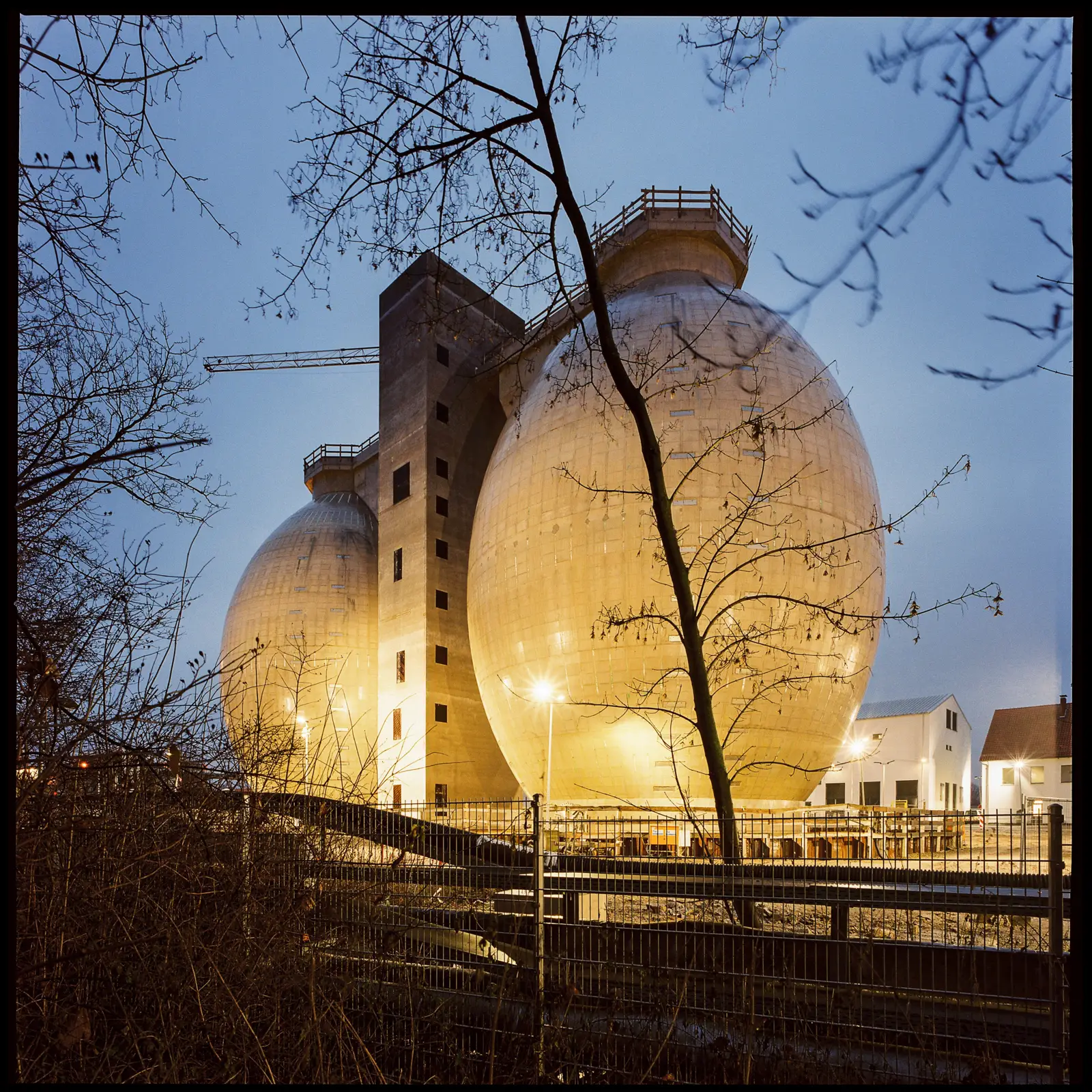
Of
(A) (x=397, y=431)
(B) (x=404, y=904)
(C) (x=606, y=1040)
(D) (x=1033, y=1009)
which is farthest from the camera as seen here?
(A) (x=397, y=431)

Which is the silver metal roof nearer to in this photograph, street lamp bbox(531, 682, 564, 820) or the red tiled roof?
the red tiled roof

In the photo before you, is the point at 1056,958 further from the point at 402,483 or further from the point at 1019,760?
the point at 1019,760

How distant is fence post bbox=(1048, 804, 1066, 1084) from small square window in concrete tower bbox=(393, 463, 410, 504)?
122ft

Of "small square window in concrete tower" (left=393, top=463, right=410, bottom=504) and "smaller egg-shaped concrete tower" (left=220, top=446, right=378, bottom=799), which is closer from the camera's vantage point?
"small square window in concrete tower" (left=393, top=463, right=410, bottom=504)

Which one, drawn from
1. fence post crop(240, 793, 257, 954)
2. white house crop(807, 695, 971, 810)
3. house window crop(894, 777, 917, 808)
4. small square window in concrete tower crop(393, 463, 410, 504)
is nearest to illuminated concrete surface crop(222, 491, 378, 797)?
small square window in concrete tower crop(393, 463, 410, 504)

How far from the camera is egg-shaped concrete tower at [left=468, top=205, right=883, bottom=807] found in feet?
88.4

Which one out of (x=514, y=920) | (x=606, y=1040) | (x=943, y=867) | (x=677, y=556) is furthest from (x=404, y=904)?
(x=943, y=867)

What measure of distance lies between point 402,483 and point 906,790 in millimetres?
38923

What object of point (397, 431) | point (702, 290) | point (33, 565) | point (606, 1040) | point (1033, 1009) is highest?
point (702, 290)

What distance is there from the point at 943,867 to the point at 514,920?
3.01m

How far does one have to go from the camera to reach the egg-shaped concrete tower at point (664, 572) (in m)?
27.0

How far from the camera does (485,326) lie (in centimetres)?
4169

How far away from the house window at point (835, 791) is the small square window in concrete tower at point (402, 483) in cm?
3714

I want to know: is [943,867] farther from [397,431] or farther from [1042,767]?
[1042,767]
